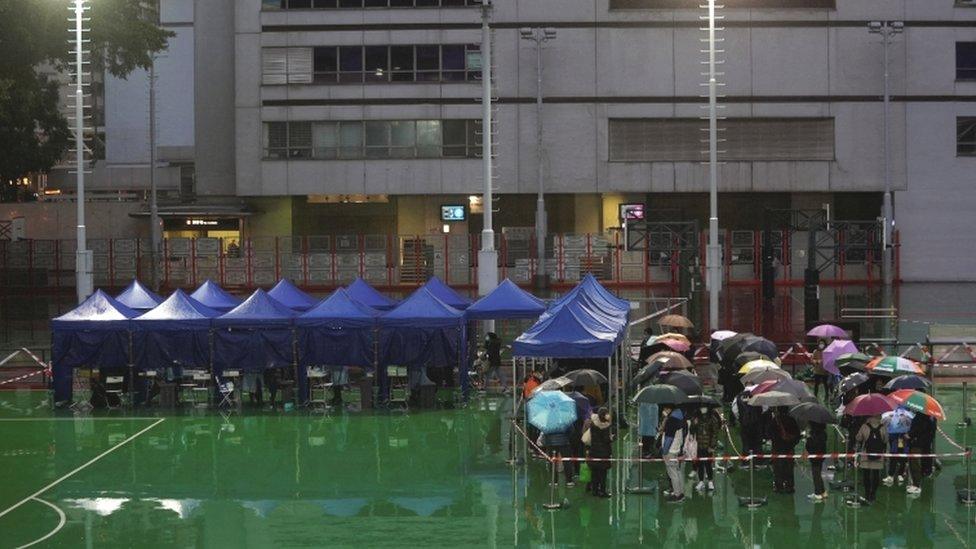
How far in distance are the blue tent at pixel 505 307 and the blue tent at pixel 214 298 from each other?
7614 mm

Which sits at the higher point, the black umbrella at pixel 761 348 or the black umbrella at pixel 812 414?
the black umbrella at pixel 761 348

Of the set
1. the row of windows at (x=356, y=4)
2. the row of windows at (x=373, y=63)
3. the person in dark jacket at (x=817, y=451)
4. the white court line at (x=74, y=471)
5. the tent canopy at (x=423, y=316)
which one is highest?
the row of windows at (x=356, y=4)

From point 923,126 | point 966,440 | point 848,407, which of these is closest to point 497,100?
point 923,126

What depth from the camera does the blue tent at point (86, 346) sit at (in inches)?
1231

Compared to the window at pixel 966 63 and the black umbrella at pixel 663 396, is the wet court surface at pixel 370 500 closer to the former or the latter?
the black umbrella at pixel 663 396

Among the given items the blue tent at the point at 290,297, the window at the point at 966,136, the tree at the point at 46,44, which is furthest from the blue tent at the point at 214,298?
the window at the point at 966,136

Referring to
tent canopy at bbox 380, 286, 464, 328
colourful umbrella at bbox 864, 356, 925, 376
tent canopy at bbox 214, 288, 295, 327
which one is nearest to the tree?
tent canopy at bbox 214, 288, 295, 327

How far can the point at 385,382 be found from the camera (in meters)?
31.1

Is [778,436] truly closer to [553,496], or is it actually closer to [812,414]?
[812,414]

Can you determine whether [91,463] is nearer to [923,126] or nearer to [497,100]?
[497,100]

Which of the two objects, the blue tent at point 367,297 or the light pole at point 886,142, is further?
the light pole at point 886,142

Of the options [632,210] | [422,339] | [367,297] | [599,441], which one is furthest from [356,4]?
[599,441]

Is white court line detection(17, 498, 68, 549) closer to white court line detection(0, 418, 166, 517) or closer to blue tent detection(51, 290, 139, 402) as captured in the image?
white court line detection(0, 418, 166, 517)

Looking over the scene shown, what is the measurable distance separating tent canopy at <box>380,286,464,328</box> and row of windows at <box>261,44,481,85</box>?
38.8m
